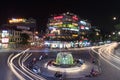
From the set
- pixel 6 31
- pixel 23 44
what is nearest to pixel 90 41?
pixel 23 44

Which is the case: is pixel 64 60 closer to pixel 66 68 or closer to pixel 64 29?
pixel 66 68

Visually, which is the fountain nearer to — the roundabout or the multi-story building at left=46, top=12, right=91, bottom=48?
the roundabout

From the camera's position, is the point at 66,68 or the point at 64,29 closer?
the point at 66,68

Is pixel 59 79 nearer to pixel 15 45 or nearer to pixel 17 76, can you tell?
pixel 17 76

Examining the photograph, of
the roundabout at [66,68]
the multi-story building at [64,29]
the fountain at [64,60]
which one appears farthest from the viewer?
the multi-story building at [64,29]

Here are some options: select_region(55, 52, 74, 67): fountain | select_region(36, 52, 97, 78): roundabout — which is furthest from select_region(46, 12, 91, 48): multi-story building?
select_region(36, 52, 97, 78): roundabout

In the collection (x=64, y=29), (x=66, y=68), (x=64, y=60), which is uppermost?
(x=64, y=29)

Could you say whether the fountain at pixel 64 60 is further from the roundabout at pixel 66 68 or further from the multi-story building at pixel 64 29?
the multi-story building at pixel 64 29

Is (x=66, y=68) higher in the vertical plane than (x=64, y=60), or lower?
lower

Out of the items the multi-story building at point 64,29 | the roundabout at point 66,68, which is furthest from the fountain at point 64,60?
the multi-story building at point 64,29

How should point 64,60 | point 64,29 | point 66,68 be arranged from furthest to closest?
point 64,29 < point 64,60 < point 66,68

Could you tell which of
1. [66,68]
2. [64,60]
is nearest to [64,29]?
[64,60]
